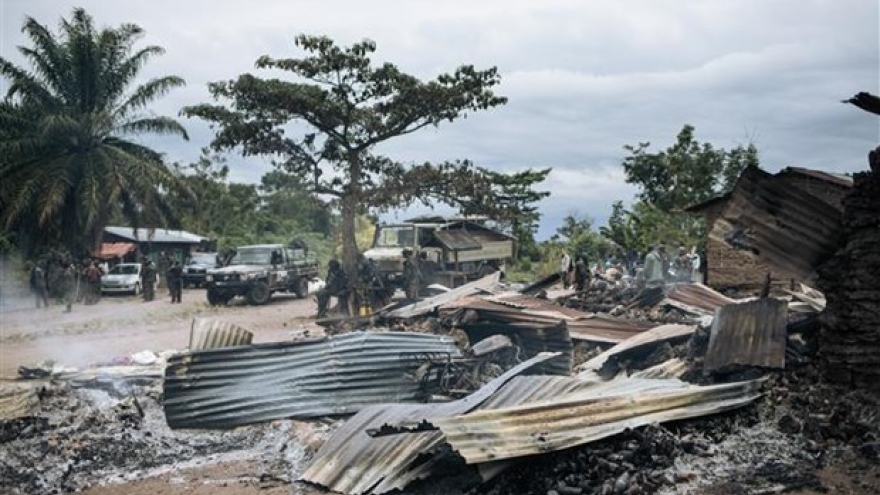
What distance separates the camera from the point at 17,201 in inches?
1025

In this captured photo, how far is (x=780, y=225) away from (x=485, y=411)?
11.8 ft

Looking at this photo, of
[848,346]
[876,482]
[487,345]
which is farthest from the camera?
[487,345]

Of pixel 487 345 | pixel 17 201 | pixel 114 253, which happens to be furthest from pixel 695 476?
pixel 114 253

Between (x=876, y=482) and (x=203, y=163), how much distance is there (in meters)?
52.5

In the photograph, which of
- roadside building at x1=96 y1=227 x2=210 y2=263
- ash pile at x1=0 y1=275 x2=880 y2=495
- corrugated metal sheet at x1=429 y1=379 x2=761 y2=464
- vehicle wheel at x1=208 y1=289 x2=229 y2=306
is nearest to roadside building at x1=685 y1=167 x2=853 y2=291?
ash pile at x1=0 y1=275 x2=880 y2=495

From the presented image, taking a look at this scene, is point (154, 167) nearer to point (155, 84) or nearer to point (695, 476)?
point (155, 84)

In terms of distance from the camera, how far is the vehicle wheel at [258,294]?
2361 cm

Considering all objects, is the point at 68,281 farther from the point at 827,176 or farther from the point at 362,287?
the point at 827,176

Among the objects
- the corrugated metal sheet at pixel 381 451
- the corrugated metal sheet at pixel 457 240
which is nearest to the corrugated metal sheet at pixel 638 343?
the corrugated metal sheet at pixel 381 451

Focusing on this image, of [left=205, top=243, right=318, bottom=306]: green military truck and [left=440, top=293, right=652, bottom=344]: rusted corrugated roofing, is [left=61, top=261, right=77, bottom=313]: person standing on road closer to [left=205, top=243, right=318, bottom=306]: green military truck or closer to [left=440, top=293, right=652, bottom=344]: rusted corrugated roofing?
[left=205, top=243, right=318, bottom=306]: green military truck

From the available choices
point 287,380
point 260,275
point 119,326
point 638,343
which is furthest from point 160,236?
point 638,343

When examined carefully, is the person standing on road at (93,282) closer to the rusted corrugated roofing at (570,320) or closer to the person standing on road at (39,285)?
→ the person standing on road at (39,285)

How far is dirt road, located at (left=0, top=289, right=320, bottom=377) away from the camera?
579 inches

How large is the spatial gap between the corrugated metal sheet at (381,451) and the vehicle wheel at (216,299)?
16.7 meters
